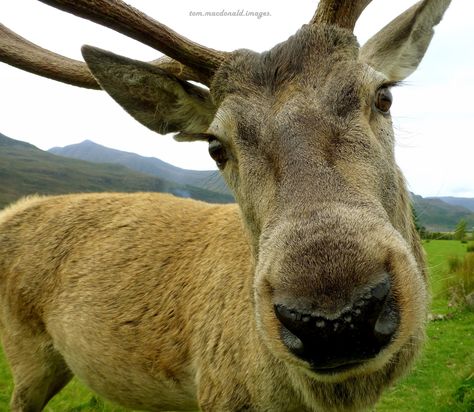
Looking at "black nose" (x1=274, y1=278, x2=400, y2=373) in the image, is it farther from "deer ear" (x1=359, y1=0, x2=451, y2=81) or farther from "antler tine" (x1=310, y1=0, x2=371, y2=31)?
"antler tine" (x1=310, y1=0, x2=371, y2=31)

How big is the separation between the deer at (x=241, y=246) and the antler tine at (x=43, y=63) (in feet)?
0.05

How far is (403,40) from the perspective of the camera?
386 cm

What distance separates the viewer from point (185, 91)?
3.96m

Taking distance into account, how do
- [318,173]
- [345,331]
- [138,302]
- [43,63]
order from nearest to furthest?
[345,331] → [318,173] → [43,63] → [138,302]

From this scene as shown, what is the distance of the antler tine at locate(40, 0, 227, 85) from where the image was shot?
3.62 metres

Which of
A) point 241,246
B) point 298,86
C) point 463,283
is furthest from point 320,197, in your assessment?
point 463,283

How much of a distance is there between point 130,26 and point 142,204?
2442 millimetres

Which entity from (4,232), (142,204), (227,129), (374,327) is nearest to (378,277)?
(374,327)

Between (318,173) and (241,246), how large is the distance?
1887 mm

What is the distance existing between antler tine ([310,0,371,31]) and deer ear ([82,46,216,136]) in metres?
1.12

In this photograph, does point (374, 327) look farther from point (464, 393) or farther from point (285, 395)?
point (464, 393)

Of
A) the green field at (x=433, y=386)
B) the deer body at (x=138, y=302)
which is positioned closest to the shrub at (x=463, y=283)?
the green field at (x=433, y=386)

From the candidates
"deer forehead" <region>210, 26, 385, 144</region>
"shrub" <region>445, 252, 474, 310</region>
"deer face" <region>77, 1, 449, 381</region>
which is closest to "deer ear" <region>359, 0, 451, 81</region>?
"deer face" <region>77, 1, 449, 381</region>

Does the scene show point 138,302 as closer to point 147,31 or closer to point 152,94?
point 152,94
